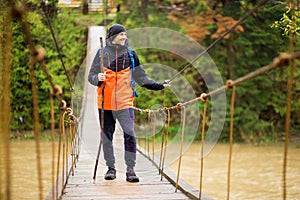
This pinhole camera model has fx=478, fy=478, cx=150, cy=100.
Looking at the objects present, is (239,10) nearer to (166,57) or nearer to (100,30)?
(166,57)

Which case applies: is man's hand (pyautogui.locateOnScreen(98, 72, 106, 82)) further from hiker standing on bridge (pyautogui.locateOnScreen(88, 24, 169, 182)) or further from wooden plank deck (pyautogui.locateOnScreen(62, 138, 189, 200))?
wooden plank deck (pyautogui.locateOnScreen(62, 138, 189, 200))

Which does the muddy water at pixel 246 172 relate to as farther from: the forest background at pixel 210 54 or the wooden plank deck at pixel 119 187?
the wooden plank deck at pixel 119 187

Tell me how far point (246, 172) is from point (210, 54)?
3145 millimetres

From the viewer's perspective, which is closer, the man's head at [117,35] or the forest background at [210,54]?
the man's head at [117,35]

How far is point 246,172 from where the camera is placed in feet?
21.1

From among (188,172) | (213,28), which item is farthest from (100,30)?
(188,172)

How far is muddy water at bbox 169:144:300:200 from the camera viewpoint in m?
5.45

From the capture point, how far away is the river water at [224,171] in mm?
5413

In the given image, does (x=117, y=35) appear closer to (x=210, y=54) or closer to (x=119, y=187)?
(x=119, y=187)

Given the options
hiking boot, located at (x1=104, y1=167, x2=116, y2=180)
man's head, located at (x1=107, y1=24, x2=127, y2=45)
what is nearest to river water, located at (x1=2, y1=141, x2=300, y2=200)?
hiking boot, located at (x1=104, y1=167, x2=116, y2=180)

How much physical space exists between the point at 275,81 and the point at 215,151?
1965 mm

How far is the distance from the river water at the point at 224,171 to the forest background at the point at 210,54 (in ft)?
2.59

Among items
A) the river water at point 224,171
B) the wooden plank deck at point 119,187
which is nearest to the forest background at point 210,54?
the river water at point 224,171

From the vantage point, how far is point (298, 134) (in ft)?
28.0
